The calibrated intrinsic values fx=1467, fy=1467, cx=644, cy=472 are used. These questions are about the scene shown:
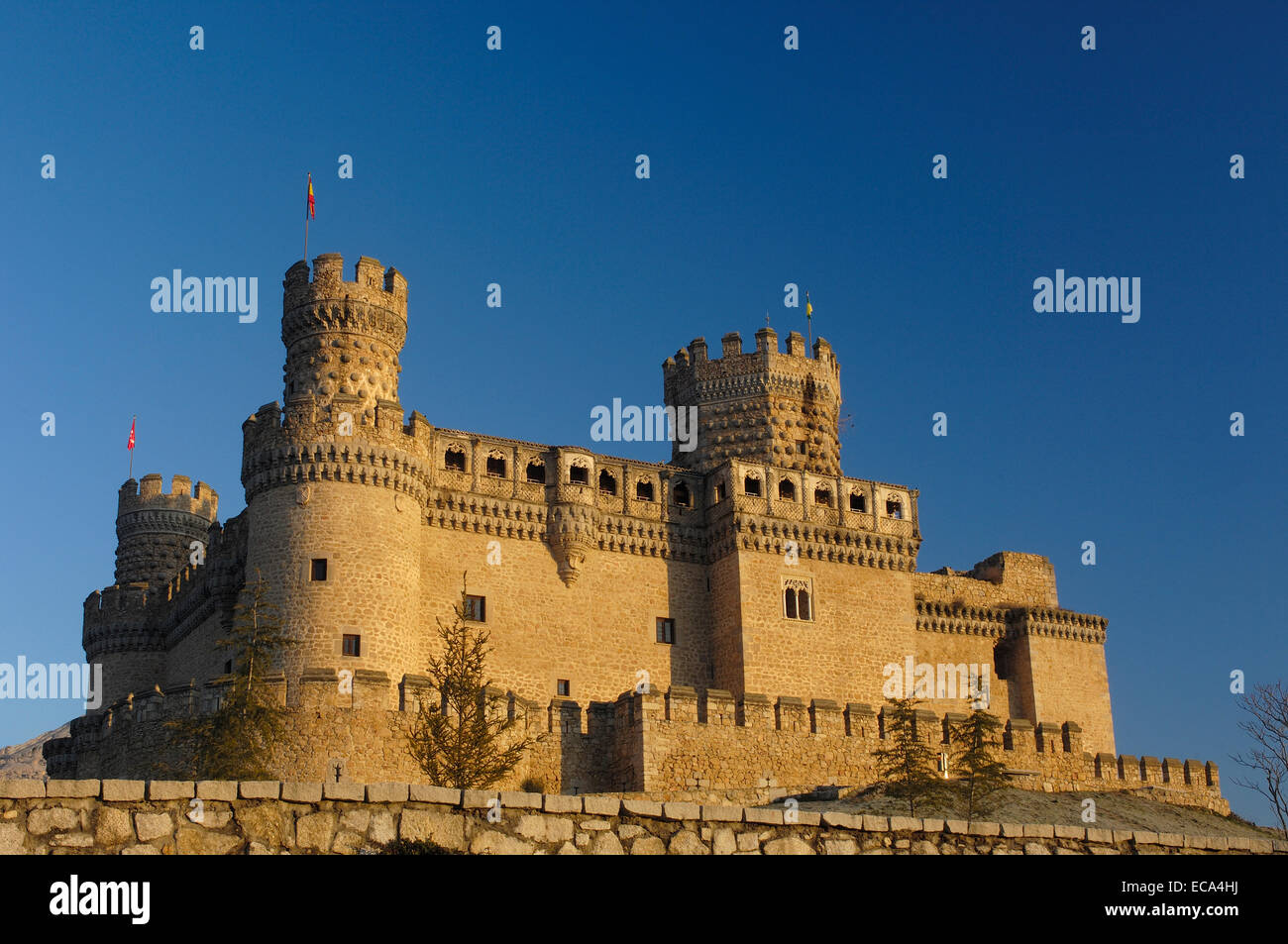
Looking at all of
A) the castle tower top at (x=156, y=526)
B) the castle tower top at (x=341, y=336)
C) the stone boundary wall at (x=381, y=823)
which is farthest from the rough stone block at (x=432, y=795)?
the castle tower top at (x=156, y=526)

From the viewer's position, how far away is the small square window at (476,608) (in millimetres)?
40344

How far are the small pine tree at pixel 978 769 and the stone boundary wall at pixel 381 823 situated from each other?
1826cm

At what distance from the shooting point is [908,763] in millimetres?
34094

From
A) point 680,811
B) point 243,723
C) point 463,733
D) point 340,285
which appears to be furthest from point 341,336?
point 680,811

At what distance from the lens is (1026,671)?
5078cm

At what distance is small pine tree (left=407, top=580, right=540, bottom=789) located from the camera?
1181 inches

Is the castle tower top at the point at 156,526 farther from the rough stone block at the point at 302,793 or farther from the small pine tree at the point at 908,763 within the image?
the rough stone block at the point at 302,793

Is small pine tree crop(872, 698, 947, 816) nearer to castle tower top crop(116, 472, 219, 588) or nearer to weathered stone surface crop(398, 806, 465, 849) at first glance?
weathered stone surface crop(398, 806, 465, 849)

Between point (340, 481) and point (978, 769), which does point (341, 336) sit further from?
point (978, 769)

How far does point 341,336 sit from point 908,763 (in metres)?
18.7

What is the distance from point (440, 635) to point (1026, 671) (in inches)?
865
